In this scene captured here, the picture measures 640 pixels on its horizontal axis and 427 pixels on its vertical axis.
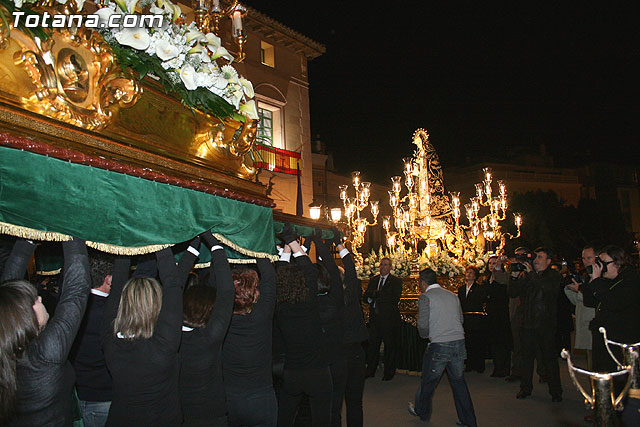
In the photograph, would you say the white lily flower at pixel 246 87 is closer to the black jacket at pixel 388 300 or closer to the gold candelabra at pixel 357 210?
the black jacket at pixel 388 300

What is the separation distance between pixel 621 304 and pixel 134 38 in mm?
5119

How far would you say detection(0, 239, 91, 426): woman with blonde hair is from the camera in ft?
7.45

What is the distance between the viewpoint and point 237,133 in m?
4.05

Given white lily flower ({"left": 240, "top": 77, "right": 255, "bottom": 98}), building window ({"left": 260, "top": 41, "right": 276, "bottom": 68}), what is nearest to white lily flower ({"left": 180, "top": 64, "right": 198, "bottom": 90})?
white lily flower ({"left": 240, "top": 77, "right": 255, "bottom": 98})

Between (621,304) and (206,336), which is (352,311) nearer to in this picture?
(206,336)

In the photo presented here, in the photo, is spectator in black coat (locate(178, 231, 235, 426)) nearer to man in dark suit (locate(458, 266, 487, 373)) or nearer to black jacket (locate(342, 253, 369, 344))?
black jacket (locate(342, 253, 369, 344))

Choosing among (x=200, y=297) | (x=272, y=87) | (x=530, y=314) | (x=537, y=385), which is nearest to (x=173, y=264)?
(x=200, y=297)

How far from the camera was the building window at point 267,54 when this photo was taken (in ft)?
67.8

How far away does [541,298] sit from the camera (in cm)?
732

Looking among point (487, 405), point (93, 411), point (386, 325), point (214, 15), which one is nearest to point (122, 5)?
point (214, 15)

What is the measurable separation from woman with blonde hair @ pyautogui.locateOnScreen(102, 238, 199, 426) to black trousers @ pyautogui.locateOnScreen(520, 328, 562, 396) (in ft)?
19.5

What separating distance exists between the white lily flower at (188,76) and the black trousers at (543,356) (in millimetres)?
6329

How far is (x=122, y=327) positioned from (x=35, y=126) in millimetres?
1261

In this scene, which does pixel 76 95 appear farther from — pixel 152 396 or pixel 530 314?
pixel 530 314
